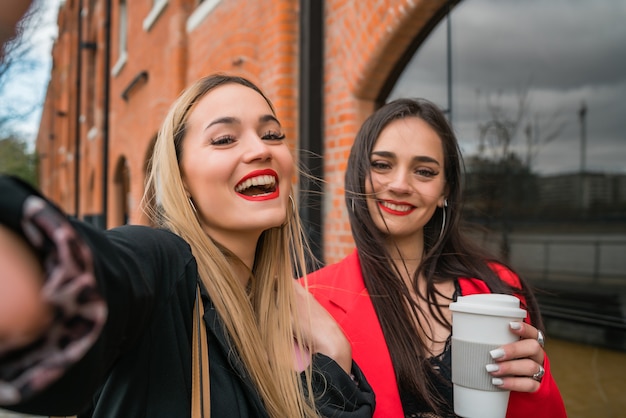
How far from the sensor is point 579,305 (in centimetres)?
313

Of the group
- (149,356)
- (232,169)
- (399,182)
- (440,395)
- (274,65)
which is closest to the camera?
(149,356)

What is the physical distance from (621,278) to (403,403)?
6.00 ft

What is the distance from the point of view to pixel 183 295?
3.14ft

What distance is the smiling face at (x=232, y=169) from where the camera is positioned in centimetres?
126

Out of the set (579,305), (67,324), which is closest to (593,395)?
(579,305)

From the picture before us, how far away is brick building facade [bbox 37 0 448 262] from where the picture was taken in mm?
3908

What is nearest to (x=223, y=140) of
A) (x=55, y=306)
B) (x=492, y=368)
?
(x=55, y=306)

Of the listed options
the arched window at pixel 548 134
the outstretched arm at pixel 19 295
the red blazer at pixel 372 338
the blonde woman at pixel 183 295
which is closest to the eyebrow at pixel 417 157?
the red blazer at pixel 372 338

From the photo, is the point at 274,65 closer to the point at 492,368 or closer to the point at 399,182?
the point at 399,182

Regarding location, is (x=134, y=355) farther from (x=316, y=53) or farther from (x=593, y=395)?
(x=316, y=53)

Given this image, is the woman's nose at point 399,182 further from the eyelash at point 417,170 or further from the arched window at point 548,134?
the arched window at point 548,134

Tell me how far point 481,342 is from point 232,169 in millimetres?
779

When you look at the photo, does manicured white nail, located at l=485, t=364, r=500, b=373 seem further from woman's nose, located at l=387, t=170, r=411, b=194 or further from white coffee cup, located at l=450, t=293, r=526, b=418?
woman's nose, located at l=387, t=170, r=411, b=194

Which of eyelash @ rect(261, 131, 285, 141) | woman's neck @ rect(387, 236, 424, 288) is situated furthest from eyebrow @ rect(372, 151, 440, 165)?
eyelash @ rect(261, 131, 285, 141)
